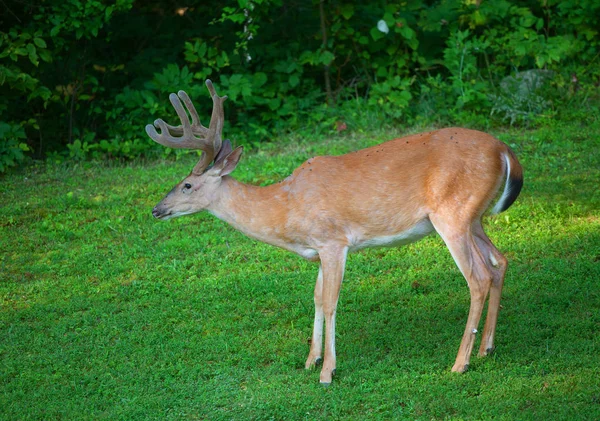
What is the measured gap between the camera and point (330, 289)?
5215mm

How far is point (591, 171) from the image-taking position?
8148 mm

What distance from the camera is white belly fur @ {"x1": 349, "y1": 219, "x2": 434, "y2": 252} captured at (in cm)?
531

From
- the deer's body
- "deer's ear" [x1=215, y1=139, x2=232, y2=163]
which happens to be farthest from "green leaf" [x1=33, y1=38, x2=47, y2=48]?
the deer's body

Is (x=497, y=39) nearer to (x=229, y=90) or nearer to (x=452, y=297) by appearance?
(x=229, y=90)

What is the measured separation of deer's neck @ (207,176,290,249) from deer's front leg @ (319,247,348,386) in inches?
12.5

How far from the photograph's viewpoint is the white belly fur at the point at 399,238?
17.4 feet

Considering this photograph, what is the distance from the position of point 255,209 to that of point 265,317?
3.39 ft

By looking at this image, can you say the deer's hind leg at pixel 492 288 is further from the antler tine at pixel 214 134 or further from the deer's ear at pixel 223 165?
the antler tine at pixel 214 134

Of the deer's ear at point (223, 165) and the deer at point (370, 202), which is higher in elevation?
the deer's ear at point (223, 165)

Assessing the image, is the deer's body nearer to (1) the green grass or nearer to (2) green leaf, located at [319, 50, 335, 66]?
(1) the green grass

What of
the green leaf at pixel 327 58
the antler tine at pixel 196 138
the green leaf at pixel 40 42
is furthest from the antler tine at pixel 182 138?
the green leaf at pixel 327 58

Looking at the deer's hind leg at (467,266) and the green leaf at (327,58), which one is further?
the green leaf at (327,58)

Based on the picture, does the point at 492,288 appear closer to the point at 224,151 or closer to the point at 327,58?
the point at 224,151

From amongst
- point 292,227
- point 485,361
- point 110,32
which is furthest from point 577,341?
point 110,32
